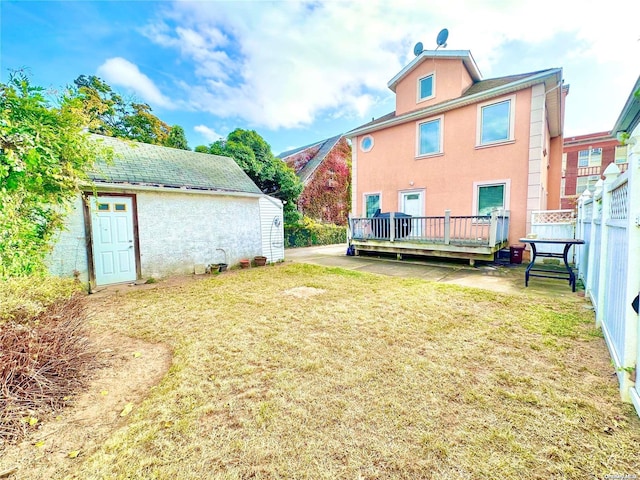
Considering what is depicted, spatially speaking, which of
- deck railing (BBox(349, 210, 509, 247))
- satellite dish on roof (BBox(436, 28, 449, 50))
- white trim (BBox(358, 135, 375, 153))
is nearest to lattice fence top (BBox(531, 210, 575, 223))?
deck railing (BBox(349, 210, 509, 247))

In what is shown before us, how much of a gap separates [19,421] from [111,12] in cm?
935

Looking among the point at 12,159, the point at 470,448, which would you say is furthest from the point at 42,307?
the point at 470,448

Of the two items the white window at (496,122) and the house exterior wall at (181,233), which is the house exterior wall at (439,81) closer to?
the white window at (496,122)

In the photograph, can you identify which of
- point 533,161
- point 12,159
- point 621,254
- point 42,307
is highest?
point 533,161

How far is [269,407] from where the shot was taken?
77.1 inches

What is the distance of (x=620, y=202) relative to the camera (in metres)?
2.28

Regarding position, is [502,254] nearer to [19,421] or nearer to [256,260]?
[256,260]

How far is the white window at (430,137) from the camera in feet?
32.2

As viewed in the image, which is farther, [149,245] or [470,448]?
[149,245]

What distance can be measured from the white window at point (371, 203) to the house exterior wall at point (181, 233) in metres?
5.56

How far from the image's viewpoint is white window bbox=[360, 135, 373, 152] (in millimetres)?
11820

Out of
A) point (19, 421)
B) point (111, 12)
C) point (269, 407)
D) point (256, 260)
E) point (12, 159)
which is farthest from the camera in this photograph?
point (256, 260)

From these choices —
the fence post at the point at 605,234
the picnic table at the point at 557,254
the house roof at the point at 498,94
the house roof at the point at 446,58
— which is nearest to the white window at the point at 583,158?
the house roof at the point at 498,94

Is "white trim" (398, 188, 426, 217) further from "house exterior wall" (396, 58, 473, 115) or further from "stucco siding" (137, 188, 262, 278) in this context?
"stucco siding" (137, 188, 262, 278)
